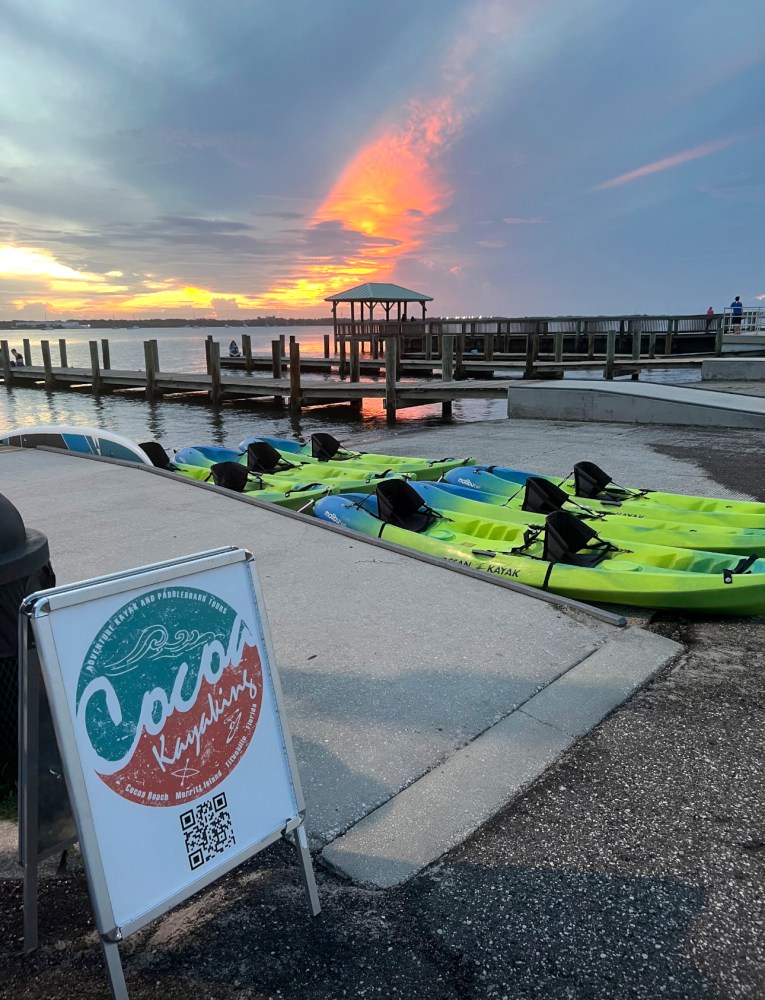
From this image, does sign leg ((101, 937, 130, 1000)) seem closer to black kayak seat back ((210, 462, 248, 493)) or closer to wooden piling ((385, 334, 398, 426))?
black kayak seat back ((210, 462, 248, 493))

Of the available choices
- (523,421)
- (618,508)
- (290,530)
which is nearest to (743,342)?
(523,421)

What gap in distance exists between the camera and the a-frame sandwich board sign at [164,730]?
6.49 ft

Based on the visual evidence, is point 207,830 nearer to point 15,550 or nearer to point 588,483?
point 15,550

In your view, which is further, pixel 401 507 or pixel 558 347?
pixel 558 347

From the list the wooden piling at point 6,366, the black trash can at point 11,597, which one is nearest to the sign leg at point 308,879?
the black trash can at point 11,597

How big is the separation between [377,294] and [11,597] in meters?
40.4

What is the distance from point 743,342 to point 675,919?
127 feet

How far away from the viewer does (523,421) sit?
55.1 feet

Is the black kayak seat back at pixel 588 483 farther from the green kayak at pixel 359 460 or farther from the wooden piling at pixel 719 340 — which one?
the wooden piling at pixel 719 340

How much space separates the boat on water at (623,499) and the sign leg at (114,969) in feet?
20.8

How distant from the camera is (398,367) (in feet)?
118

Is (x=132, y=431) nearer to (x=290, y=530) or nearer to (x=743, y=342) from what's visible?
(x=290, y=530)

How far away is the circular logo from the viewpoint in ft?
6.72

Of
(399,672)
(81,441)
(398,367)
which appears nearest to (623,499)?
(399,672)
